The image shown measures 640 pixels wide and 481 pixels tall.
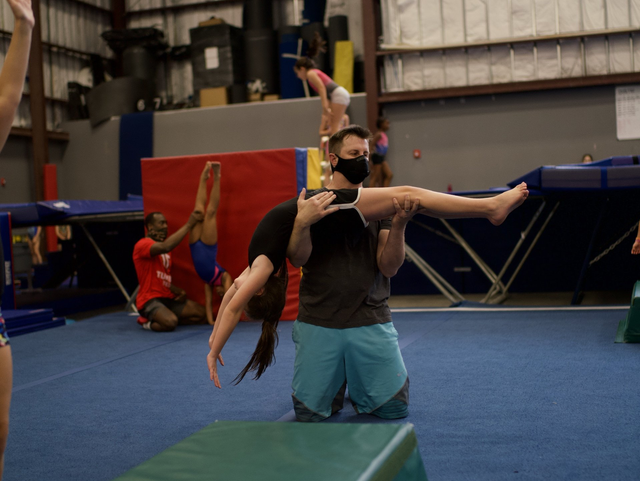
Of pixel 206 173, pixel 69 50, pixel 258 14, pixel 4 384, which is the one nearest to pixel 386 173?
pixel 258 14

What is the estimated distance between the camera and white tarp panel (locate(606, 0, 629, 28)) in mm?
9117

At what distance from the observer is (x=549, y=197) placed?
6.14m

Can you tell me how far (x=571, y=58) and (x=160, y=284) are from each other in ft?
23.3

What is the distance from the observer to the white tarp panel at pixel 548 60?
952 centimetres

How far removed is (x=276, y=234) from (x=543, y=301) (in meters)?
4.57

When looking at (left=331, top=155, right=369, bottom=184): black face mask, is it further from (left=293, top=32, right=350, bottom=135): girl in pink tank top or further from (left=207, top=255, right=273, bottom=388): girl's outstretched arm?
(left=293, top=32, right=350, bottom=135): girl in pink tank top

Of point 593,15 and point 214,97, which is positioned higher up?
point 593,15

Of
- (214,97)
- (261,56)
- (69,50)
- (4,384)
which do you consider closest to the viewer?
(4,384)

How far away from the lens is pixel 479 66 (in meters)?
9.81

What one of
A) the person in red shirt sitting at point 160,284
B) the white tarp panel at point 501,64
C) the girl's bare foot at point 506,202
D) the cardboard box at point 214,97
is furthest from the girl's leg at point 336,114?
the cardboard box at point 214,97

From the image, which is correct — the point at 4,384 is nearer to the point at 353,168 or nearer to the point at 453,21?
the point at 353,168

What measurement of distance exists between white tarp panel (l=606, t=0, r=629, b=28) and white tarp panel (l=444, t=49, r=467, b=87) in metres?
2.10

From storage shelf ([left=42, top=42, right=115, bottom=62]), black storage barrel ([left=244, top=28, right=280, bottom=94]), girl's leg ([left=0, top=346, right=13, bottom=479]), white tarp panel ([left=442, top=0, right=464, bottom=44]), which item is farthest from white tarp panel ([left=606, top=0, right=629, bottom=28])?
storage shelf ([left=42, top=42, right=115, bottom=62])

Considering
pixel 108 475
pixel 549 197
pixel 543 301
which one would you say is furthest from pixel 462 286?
pixel 108 475
